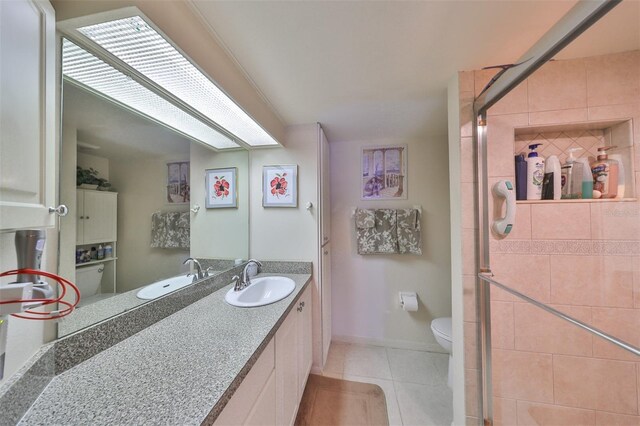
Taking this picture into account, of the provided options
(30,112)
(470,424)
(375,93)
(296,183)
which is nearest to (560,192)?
(375,93)

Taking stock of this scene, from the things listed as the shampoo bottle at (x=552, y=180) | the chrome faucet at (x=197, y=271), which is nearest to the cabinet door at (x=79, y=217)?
the chrome faucet at (x=197, y=271)

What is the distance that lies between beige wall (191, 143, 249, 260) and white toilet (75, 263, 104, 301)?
47 cm

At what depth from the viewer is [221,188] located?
1.53 meters

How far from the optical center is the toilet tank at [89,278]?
28.7 inches

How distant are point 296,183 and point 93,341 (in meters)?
1.37

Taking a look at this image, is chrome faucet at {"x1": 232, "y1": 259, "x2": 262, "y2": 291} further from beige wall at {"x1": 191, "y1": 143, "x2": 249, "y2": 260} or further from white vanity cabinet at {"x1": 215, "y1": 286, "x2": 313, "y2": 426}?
white vanity cabinet at {"x1": 215, "y1": 286, "x2": 313, "y2": 426}

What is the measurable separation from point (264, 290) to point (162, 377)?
93 centimetres

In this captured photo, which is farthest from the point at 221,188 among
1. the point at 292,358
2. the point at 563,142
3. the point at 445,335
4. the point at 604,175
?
the point at 604,175

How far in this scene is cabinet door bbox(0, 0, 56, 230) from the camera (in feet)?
1.36

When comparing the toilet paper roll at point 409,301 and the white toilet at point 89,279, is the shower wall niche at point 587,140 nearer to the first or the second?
the toilet paper roll at point 409,301

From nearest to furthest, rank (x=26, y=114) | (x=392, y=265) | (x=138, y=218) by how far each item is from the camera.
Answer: (x=26, y=114) < (x=138, y=218) < (x=392, y=265)

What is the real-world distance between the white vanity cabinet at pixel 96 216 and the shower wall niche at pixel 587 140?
6.68ft

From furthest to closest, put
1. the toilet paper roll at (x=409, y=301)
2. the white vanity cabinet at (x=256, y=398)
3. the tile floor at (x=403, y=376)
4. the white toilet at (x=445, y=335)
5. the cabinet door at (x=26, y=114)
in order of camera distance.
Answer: the toilet paper roll at (x=409, y=301), the white toilet at (x=445, y=335), the tile floor at (x=403, y=376), the white vanity cabinet at (x=256, y=398), the cabinet door at (x=26, y=114)

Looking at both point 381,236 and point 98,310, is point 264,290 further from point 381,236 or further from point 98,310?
point 381,236
